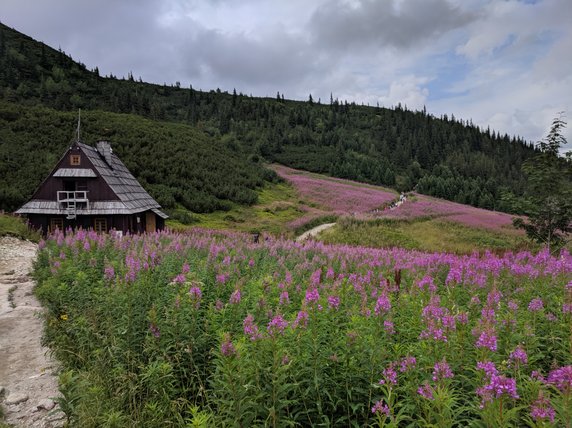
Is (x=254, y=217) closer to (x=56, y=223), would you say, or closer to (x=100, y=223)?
(x=100, y=223)

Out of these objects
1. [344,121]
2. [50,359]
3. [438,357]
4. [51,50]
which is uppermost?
[51,50]

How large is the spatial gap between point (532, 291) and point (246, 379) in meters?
5.18

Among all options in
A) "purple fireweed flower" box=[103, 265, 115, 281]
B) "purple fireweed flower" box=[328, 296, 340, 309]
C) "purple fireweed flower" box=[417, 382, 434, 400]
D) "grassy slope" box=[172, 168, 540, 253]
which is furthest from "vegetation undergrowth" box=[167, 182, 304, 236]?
"purple fireweed flower" box=[417, 382, 434, 400]

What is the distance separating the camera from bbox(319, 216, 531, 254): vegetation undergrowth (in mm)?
25547

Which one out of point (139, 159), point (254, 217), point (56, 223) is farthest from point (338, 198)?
point (56, 223)

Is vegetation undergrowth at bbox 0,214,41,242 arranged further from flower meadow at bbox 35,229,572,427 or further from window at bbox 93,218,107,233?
flower meadow at bbox 35,229,572,427

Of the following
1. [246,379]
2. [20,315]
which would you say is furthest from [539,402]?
[20,315]

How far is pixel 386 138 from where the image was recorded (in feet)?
449

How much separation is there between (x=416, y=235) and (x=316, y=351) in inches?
1054

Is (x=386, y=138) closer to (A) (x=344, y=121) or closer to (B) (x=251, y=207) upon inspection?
(A) (x=344, y=121)

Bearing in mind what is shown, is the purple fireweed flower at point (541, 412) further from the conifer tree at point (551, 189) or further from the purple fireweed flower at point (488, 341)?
the conifer tree at point (551, 189)

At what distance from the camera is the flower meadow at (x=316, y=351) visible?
324 centimetres

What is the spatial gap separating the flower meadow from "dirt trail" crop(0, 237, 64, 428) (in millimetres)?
380

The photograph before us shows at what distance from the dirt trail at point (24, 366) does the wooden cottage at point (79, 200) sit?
46.7 feet
